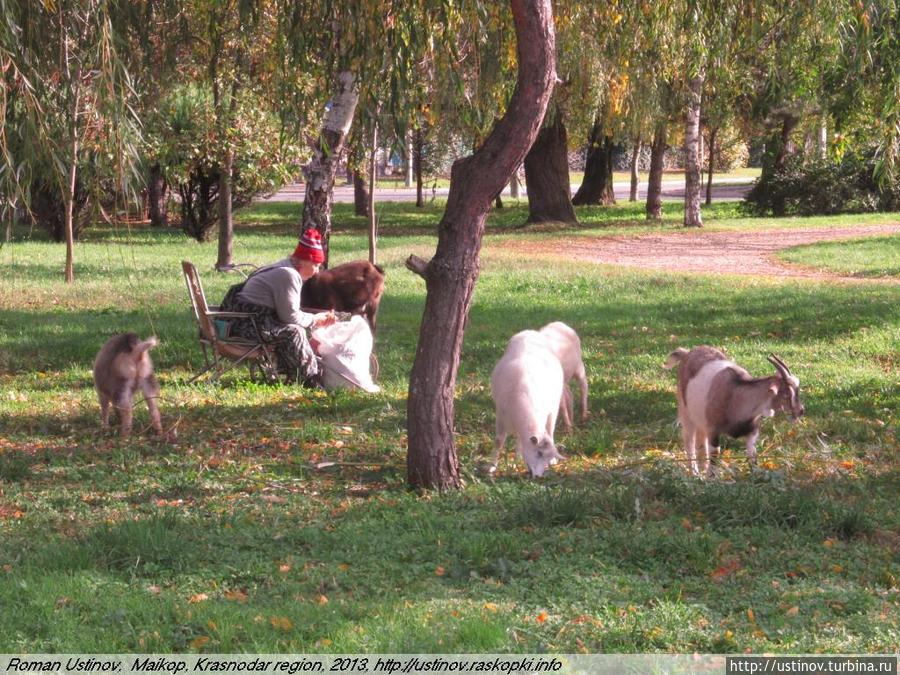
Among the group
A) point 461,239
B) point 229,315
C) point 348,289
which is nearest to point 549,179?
point 348,289

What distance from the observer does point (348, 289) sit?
479 inches

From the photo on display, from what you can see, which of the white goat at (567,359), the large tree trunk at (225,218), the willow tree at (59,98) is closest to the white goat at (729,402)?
the white goat at (567,359)

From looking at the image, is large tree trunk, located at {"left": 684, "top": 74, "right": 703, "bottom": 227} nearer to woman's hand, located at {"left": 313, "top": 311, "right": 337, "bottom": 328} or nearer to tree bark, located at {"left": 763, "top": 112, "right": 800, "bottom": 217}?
tree bark, located at {"left": 763, "top": 112, "right": 800, "bottom": 217}

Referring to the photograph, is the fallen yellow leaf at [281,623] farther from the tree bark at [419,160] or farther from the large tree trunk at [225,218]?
the tree bark at [419,160]

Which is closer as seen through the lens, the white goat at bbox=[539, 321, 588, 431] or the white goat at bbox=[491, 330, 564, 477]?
the white goat at bbox=[491, 330, 564, 477]

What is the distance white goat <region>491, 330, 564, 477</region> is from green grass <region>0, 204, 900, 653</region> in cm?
21

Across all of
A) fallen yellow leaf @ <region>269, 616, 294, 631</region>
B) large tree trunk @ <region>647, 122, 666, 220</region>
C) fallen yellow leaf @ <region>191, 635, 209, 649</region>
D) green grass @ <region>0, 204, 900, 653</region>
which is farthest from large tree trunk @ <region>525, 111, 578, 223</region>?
fallen yellow leaf @ <region>191, 635, 209, 649</region>

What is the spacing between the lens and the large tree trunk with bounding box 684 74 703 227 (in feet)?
90.0

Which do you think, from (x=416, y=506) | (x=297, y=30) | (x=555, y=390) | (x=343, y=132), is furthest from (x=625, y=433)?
(x=343, y=132)

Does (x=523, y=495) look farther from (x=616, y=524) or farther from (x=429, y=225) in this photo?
(x=429, y=225)

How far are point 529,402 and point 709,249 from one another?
60.6 ft

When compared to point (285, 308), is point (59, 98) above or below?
above

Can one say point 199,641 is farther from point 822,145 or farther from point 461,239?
point 822,145

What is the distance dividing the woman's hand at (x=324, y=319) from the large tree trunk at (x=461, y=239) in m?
3.70
